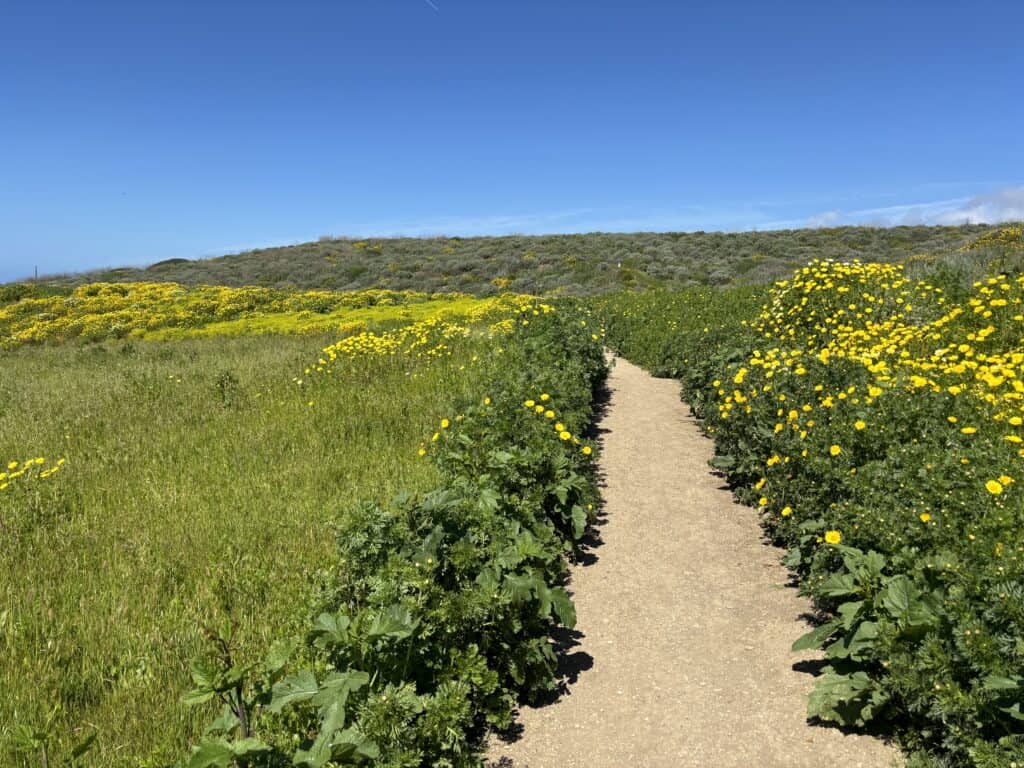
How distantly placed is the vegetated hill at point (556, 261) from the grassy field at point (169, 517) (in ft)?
78.6

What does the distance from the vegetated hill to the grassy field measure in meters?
23.9

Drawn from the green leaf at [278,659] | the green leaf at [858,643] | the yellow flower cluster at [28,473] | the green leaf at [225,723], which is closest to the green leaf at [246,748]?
the green leaf at [225,723]

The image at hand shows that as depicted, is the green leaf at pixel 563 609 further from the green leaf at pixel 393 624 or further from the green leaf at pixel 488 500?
the green leaf at pixel 393 624

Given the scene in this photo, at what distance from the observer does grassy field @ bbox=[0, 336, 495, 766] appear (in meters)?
3.54

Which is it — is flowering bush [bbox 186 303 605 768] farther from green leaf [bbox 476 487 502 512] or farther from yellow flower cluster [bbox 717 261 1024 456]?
yellow flower cluster [bbox 717 261 1024 456]

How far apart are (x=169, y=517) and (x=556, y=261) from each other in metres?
39.1

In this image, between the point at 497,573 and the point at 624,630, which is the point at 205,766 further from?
the point at 624,630

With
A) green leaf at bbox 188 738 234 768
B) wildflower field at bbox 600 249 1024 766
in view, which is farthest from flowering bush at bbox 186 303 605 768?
wildflower field at bbox 600 249 1024 766

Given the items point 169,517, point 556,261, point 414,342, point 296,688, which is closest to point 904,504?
point 296,688

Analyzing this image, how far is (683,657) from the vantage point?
4.20m

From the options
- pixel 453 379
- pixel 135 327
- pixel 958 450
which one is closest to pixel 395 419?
pixel 453 379

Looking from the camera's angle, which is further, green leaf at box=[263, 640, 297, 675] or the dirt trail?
the dirt trail

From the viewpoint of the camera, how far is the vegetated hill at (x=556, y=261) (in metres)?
37.4

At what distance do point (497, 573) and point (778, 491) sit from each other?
10.6ft
